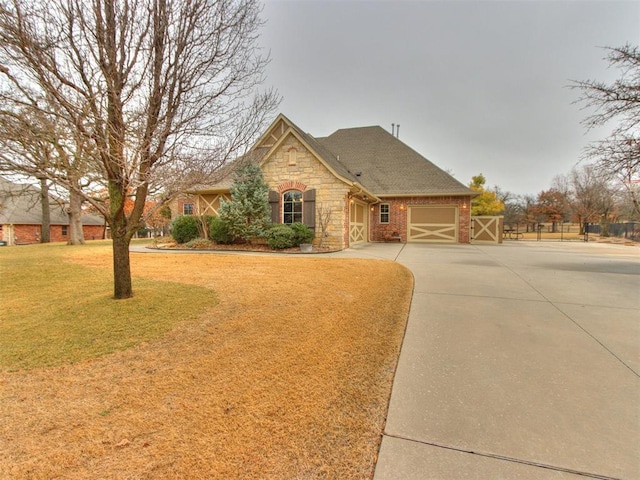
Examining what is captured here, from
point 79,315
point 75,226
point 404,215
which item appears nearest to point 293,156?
point 404,215

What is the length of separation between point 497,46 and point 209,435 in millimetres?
14826

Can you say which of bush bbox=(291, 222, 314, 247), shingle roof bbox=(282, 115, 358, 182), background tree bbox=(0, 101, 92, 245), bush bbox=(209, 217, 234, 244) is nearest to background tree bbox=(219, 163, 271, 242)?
bush bbox=(209, 217, 234, 244)

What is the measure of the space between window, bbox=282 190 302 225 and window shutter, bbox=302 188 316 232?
1.31 ft

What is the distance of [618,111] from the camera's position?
816cm

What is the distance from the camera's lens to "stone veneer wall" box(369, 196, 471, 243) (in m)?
16.7

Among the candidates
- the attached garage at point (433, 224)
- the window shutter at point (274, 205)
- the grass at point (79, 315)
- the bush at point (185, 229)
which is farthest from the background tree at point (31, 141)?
the attached garage at point (433, 224)

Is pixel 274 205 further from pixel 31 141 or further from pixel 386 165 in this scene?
pixel 31 141

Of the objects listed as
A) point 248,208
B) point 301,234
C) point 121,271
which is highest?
point 248,208

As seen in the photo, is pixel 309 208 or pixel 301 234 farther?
pixel 309 208

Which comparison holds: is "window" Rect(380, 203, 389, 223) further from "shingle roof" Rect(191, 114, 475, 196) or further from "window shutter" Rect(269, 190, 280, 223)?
"window shutter" Rect(269, 190, 280, 223)

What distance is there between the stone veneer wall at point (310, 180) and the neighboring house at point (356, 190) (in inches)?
1.7

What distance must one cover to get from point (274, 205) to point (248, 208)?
4.94ft

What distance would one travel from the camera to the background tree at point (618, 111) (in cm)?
779

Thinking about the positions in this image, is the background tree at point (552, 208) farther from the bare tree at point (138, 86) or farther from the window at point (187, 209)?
the bare tree at point (138, 86)
